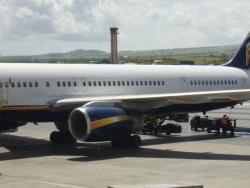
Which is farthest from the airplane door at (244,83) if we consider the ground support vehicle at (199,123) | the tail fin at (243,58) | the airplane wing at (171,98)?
the airplane wing at (171,98)

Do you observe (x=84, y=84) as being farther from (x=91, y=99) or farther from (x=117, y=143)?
(x=117, y=143)

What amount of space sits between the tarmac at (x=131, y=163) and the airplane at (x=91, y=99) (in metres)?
1.20

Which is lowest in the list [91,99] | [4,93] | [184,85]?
[91,99]

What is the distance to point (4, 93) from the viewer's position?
28.6 m

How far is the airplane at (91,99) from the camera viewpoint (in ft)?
92.7

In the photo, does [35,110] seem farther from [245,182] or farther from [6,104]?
[245,182]

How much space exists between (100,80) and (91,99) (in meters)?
2.91

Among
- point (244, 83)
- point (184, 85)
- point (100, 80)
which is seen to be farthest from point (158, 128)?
point (244, 83)

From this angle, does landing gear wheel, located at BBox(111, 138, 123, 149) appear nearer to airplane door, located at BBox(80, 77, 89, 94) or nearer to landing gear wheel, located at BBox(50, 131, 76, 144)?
airplane door, located at BBox(80, 77, 89, 94)

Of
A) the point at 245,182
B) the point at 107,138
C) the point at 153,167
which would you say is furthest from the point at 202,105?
→ the point at 245,182

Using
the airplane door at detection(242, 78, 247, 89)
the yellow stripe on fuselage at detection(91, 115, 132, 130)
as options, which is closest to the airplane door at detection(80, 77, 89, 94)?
the yellow stripe on fuselage at detection(91, 115, 132, 130)

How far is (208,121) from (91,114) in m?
13.3

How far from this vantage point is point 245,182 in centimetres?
2012

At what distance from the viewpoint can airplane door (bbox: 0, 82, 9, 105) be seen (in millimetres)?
28536
